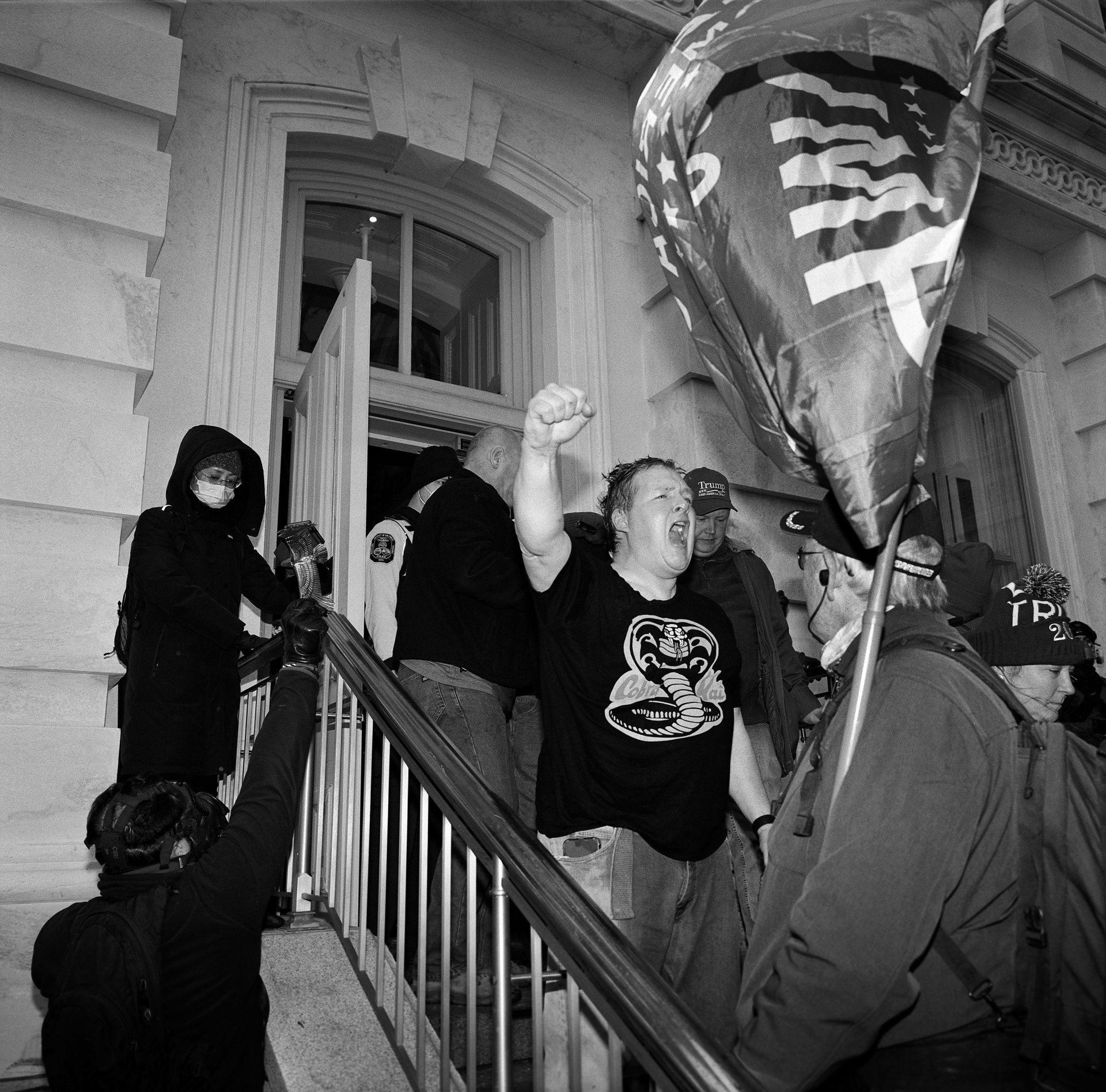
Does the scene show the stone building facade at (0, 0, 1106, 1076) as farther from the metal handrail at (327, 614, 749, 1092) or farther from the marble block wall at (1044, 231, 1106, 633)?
the metal handrail at (327, 614, 749, 1092)

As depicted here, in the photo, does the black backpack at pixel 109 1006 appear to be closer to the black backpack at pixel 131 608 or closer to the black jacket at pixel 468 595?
the black jacket at pixel 468 595

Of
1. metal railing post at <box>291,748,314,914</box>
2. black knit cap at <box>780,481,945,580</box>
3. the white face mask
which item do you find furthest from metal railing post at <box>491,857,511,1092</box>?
the white face mask

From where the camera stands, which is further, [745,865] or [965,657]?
[745,865]

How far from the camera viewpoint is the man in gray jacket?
14.3 feet

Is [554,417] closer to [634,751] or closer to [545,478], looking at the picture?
[545,478]

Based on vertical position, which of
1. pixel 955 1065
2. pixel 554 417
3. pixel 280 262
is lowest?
pixel 955 1065

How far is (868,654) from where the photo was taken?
1.85 meters

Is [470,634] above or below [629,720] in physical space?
above

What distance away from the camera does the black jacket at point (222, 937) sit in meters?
1.99

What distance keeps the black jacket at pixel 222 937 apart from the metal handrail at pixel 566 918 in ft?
1.24

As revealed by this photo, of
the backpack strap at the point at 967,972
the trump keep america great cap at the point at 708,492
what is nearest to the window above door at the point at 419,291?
the trump keep america great cap at the point at 708,492

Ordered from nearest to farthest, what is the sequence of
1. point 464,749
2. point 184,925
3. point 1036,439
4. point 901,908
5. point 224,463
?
1. point 901,908
2. point 184,925
3. point 464,749
4. point 224,463
5. point 1036,439

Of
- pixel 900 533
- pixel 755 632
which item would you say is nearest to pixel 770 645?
pixel 755 632

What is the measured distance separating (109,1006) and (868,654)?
1.49 metres
